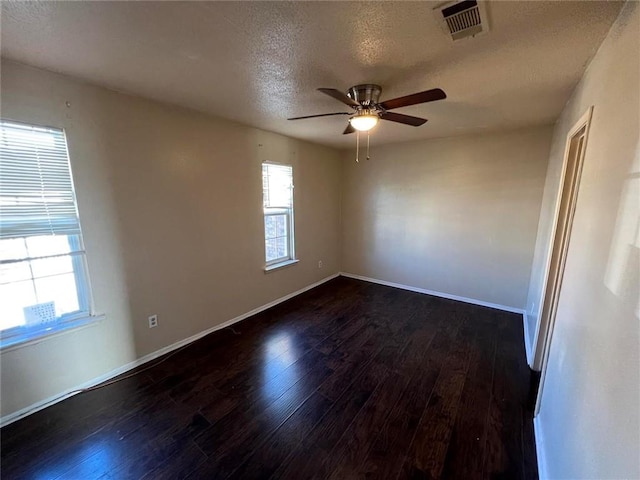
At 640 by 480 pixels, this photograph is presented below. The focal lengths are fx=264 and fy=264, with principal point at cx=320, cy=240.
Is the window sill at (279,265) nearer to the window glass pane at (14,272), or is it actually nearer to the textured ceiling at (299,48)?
the textured ceiling at (299,48)

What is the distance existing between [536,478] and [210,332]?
9.51 feet

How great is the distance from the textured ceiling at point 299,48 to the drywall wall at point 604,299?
319mm

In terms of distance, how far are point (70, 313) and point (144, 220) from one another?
0.89 m

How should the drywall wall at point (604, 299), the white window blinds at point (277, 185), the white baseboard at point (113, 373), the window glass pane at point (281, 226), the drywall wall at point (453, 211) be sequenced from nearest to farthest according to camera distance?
the drywall wall at point (604, 299), the white baseboard at point (113, 373), the drywall wall at point (453, 211), the white window blinds at point (277, 185), the window glass pane at point (281, 226)

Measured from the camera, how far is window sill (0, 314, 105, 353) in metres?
1.77

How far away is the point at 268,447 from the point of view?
65.1 inches

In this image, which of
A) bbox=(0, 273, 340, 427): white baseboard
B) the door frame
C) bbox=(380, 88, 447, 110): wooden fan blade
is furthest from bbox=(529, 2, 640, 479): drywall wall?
bbox=(0, 273, 340, 427): white baseboard

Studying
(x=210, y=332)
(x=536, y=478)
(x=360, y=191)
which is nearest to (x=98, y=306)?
(x=210, y=332)

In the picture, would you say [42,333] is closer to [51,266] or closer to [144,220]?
[51,266]

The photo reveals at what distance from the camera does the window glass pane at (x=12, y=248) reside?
1.73 meters

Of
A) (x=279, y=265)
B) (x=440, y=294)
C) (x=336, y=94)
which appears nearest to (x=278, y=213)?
(x=279, y=265)

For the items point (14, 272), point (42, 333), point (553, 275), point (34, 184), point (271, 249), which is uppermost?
point (34, 184)

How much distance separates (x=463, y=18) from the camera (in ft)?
4.01

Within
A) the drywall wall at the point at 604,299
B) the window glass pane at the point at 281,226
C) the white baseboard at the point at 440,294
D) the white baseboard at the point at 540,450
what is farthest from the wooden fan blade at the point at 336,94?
the white baseboard at the point at 440,294
